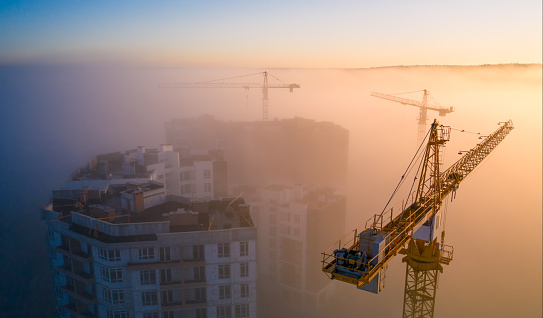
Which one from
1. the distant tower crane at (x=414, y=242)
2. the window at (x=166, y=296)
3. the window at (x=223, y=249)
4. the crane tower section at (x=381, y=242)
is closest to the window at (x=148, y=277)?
the window at (x=166, y=296)

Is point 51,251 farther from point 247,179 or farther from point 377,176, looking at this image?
point 377,176

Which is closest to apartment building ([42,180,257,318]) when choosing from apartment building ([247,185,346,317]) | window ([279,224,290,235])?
apartment building ([247,185,346,317])

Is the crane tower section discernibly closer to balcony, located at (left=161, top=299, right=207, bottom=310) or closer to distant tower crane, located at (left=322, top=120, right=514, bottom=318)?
distant tower crane, located at (left=322, top=120, right=514, bottom=318)

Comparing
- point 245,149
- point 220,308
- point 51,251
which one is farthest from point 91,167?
point 245,149

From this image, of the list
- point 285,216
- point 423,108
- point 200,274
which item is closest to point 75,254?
point 200,274

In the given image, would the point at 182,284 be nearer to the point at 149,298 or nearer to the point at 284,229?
the point at 149,298

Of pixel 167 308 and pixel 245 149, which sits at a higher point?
pixel 245 149

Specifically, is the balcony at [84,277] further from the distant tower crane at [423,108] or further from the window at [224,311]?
the distant tower crane at [423,108]
